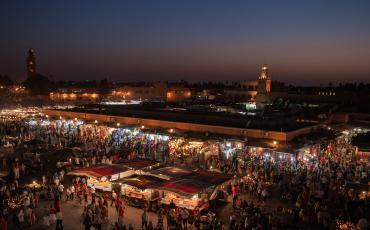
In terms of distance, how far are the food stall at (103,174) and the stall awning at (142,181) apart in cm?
42

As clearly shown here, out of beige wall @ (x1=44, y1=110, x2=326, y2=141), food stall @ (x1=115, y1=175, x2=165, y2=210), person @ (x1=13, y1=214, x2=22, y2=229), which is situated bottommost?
person @ (x1=13, y1=214, x2=22, y2=229)

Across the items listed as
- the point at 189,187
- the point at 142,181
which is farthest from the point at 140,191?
the point at 189,187

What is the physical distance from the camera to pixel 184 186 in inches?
495

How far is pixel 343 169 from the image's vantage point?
56.2 ft

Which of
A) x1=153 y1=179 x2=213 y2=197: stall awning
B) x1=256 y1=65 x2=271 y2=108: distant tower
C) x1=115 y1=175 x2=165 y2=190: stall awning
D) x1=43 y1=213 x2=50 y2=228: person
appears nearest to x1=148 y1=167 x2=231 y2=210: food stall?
x1=153 y1=179 x2=213 y2=197: stall awning

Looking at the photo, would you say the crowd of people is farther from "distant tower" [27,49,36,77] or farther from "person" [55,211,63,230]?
"distant tower" [27,49,36,77]

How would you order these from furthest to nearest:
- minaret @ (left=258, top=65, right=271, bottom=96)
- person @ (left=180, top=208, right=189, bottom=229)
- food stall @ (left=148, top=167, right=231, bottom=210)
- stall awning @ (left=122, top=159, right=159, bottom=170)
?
minaret @ (left=258, top=65, right=271, bottom=96)
stall awning @ (left=122, top=159, right=159, bottom=170)
food stall @ (left=148, top=167, right=231, bottom=210)
person @ (left=180, top=208, right=189, bottom=229)

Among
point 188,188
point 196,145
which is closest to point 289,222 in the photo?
point 188,188

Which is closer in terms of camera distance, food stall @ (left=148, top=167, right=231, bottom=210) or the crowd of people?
the crowd of people

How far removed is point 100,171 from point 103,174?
0.35 meters

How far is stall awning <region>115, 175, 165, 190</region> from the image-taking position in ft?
43.5

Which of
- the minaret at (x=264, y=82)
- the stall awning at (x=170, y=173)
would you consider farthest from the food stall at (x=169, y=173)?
the minaret at (x=264, y=82)

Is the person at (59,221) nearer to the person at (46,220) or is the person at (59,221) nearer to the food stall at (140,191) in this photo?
the person at (46,220)

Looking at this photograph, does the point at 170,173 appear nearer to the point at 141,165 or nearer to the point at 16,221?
the point at 141,165
